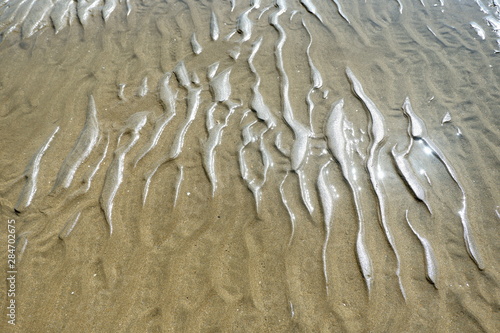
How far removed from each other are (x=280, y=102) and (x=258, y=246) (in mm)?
Answer: 1534

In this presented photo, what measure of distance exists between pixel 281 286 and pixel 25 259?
1.55 meters

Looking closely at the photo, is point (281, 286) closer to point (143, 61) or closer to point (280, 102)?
point (280, 102)

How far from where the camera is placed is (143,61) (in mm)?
4031

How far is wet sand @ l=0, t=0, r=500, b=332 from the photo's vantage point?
2.18m

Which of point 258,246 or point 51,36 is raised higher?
point 51,36

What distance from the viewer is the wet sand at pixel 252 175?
2.18 meters

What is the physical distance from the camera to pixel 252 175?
9.33 ft

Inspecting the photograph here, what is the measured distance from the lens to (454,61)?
402 centimetres

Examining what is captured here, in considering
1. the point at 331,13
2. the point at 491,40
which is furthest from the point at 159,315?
the point at 491,40

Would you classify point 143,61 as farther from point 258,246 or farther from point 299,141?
point 258,246

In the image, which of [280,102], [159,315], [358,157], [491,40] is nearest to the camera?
[159,315]

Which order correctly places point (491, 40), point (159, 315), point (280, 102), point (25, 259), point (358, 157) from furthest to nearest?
point (491, 40)
point (280, 102)
point (358, 157)
point (25, 259)
point (159, 315)

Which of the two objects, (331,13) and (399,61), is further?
(331,13)

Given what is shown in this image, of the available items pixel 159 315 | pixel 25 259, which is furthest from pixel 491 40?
pixel 25 259
